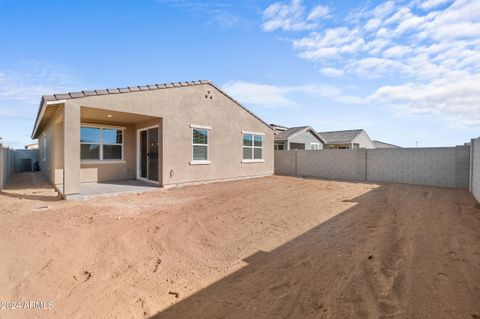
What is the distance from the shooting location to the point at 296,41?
31.5 feet

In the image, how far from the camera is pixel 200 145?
465 inches

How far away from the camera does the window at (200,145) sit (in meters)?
11.6

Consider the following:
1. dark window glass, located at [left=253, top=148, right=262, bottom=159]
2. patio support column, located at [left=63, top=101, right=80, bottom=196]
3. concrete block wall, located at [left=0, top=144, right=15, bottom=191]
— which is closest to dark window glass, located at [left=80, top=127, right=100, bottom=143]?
concrete block wall, located at [left=0, top=144, right=15, bottom=191]

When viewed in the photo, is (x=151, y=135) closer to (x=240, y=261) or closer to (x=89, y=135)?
(x=89, y=135)

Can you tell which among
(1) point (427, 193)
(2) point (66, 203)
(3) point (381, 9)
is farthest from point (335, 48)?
(2) point (66, 203)

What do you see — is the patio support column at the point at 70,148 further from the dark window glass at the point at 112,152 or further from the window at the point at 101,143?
the dark window glass at the point at 112,152

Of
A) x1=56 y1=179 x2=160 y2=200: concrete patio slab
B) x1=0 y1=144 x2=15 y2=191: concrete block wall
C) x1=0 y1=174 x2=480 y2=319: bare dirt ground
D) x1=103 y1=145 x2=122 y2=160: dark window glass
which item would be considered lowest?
x1=0 y1=174 x2=480 y2=319: bare dirt ground

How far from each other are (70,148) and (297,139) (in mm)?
18556

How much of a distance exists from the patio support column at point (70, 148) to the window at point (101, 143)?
3289 millimetres

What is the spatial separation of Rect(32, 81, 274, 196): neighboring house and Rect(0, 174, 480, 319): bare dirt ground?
344cm

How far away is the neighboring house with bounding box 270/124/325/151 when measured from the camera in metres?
22.3

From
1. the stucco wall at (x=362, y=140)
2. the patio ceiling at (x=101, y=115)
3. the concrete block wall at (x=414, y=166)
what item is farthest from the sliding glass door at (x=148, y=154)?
the stucco wall at (x=362, y=140)

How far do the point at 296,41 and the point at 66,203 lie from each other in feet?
32.1

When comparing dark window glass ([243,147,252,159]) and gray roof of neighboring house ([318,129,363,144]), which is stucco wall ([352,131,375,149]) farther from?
dark window glass ([243,147,252,159])
